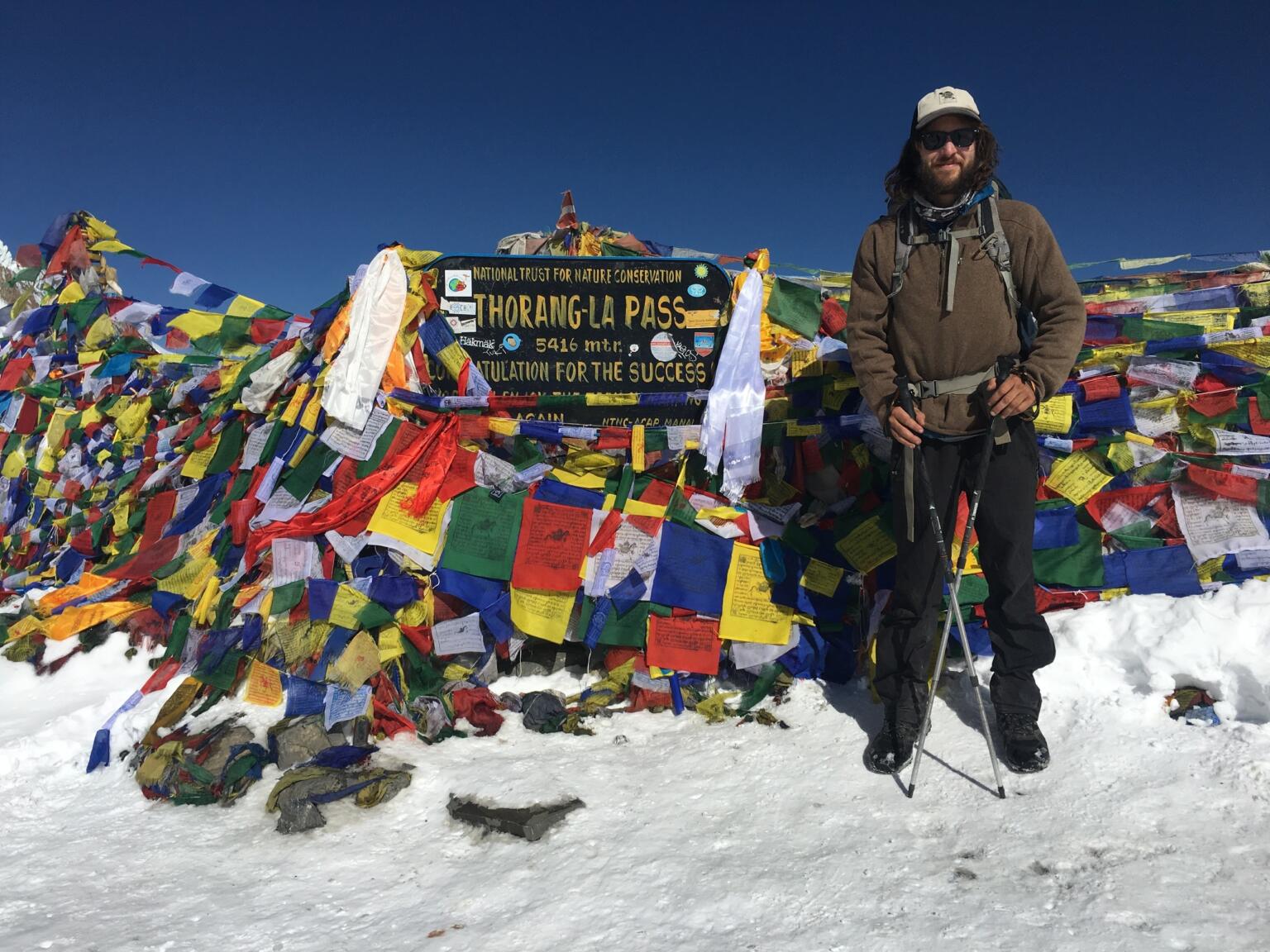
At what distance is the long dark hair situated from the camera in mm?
3236

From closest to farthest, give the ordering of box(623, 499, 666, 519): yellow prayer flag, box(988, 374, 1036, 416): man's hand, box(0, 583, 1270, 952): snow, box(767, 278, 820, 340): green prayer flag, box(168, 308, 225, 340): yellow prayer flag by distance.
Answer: box(0, 583, 1270, 952): snow, box(988, 374, 1036, 416): man's hand, box(623, 499, 666, 519): yellow prayer flag, box(767, 278, 820, 340): green prayer flag, box(168, 308, 225, 340): yellow prayer flag

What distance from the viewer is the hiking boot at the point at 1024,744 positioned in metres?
3.19

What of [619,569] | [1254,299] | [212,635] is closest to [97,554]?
[212,635]

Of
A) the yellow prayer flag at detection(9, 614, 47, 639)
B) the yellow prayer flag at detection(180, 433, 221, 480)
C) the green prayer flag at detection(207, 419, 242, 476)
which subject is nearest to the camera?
the yellow prayer flag at detection(9, 614, 47, 639)

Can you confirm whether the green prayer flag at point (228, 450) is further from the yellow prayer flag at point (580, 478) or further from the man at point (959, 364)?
the man at point (959, 364)

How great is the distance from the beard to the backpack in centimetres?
10

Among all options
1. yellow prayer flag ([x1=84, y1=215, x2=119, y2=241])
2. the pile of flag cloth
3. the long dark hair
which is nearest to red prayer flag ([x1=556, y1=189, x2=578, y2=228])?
the pile of flag cloth

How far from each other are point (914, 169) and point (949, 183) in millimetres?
220

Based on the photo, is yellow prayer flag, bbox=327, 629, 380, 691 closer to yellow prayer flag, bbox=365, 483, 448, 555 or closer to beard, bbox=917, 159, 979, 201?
yellow prayer flag, bbox=365, 483, 448, 555

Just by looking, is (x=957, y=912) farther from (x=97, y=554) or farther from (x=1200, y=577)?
(x=97, y=554)

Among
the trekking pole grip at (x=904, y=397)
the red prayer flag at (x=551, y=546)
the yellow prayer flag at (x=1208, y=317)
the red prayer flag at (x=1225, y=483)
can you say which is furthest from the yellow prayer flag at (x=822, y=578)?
the yellow prayer flag at (x=1208, y=317)

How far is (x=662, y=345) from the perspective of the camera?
5.00 metres

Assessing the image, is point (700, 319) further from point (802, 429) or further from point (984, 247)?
point (984, 247)

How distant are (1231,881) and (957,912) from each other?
33.6 inches
